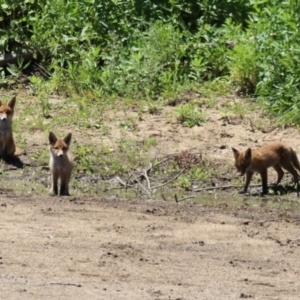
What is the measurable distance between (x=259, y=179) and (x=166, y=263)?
16.4 feet

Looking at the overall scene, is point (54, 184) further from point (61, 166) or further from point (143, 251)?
point (143, 251)

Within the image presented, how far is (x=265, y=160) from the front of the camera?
1291 cm

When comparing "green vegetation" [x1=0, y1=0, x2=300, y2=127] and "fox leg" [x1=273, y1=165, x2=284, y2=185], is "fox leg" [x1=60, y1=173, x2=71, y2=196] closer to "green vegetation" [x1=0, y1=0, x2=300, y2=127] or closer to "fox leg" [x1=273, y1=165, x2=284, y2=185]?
"fox leg" [x1=273, y1=165, x2=284, y2=185]

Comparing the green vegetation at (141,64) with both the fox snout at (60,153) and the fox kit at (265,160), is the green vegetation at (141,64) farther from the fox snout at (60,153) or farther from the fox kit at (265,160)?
the fox snout at (60,153)

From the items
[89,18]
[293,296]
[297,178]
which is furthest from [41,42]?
[293,296]

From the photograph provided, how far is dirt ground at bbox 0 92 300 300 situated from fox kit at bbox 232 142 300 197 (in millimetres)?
382

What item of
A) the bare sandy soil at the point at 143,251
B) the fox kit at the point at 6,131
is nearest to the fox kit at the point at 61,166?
the bare sandy soil at the point at 143,251

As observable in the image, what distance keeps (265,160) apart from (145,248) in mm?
4036

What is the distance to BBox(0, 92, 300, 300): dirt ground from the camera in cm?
804

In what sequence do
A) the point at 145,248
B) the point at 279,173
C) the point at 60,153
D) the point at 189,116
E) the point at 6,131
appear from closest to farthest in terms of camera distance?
the point at 145,248, the point at 60,153, the point at 279,173, the point at 6,131, the point at 189,116

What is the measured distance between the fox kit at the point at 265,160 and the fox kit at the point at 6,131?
3113 millimetres

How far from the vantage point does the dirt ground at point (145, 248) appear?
316 inches

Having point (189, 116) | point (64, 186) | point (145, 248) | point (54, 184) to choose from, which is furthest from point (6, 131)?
point (145, 248)

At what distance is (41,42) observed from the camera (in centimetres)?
1747
